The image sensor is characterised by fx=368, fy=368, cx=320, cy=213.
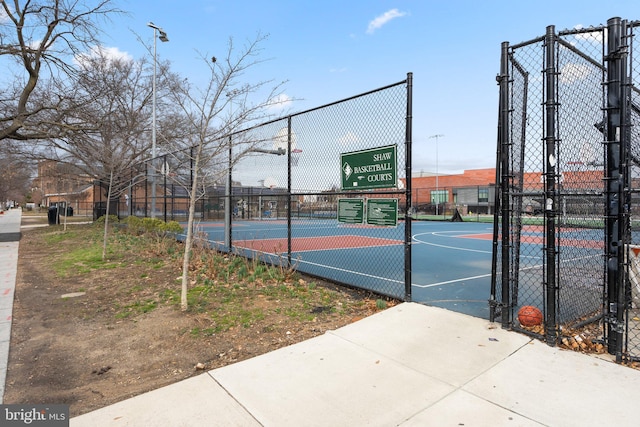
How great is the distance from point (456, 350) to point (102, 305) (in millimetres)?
4983

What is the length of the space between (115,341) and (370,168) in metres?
4.05

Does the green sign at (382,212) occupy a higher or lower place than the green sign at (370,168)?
lower

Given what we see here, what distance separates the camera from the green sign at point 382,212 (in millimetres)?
5191

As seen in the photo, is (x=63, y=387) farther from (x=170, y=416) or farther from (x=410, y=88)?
(x=410, y=88)

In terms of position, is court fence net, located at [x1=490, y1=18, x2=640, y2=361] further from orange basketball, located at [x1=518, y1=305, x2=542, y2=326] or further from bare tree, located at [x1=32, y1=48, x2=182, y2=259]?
bare tree, located at [x1=32, y1=48, x2=182, y2=259]

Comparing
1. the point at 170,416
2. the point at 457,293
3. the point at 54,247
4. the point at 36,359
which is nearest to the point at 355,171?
the point at 457,293

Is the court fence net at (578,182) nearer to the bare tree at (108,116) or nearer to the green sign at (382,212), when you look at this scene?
the green sign at (382,212)

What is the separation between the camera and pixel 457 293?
6.23m

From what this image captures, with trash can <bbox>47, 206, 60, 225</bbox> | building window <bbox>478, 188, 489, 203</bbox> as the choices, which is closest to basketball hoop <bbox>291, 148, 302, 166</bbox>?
trash can <bbox>47, 206, 60, 225</bbox>

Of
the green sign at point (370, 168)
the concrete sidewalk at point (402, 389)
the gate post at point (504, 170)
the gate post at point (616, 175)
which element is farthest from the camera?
the green sign at point (370, 168)

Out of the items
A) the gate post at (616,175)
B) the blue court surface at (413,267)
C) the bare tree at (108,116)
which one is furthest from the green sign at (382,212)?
the bare tree at (108,116)

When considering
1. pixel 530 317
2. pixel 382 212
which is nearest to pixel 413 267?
pixel 382 212

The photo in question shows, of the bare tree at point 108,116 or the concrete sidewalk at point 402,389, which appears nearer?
the concrete sidewalk at point 402,389

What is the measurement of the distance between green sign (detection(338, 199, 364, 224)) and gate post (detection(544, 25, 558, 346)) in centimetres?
268
